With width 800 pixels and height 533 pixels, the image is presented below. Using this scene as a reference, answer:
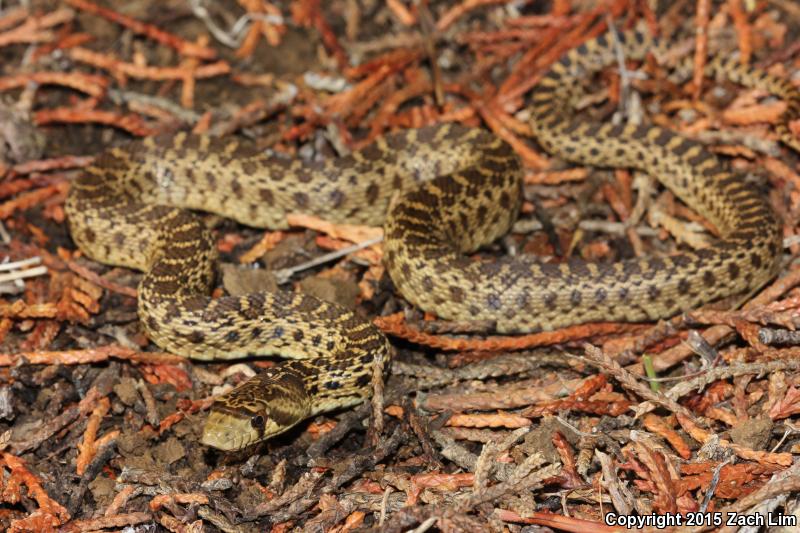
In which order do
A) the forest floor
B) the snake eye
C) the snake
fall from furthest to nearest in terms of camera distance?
the snake < the snake eye < the forest floor

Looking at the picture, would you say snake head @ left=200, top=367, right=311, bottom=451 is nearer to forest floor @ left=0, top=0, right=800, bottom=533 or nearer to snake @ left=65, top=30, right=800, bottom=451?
snake @ left=65, top=30, right=800, bottom=451

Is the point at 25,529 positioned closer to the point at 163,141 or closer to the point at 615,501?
the point at 615,501

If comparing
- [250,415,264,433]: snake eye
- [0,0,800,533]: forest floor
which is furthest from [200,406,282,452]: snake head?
[0,0,800,533]: forest floor

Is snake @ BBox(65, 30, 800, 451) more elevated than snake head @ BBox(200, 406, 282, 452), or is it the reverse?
snake @ BBox(65, 30, 800, 451)

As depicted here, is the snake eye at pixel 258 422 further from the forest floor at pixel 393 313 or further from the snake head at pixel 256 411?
the forest floor at pixel 393 313

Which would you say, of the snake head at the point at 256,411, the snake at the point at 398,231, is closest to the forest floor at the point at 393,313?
the snake at the point at 398,231

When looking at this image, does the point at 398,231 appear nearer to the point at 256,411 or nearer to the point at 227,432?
the point at 256,411

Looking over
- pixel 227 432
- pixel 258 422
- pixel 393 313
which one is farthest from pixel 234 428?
pixel 393 313
